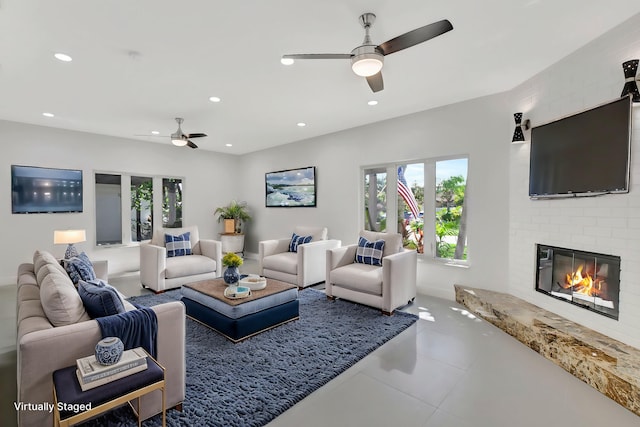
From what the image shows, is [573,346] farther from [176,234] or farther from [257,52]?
[176,234]

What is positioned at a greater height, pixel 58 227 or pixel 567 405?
pixel 58 227

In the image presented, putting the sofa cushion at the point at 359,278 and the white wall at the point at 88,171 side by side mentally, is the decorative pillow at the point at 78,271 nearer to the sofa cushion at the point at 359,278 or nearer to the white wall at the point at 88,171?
the sofa cushion at the point at 359,278

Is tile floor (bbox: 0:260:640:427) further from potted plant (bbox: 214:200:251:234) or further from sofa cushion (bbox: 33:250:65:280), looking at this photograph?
potted plant (bbox: 214:200:251:234)

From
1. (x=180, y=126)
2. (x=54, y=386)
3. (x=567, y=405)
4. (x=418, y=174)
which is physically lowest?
(x=567, y=405)

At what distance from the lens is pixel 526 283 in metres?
3.60

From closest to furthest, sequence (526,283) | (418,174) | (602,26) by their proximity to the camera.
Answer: (602,26) < (526,283) < (418,174)

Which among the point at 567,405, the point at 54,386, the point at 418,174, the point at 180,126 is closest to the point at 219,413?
the point at 54,386

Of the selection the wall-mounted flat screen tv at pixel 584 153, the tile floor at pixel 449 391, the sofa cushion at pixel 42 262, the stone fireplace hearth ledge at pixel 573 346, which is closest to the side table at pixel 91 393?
the tile floor at pixel 449 391

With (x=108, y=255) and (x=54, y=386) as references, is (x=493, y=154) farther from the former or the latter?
(x=108, y=255)

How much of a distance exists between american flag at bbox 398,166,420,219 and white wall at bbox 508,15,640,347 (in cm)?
135

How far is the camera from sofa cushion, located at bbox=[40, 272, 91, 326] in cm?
176

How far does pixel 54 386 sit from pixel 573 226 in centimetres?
418

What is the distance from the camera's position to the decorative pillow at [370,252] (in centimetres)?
431

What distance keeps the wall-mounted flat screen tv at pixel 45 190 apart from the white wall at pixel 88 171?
0.28 ft
